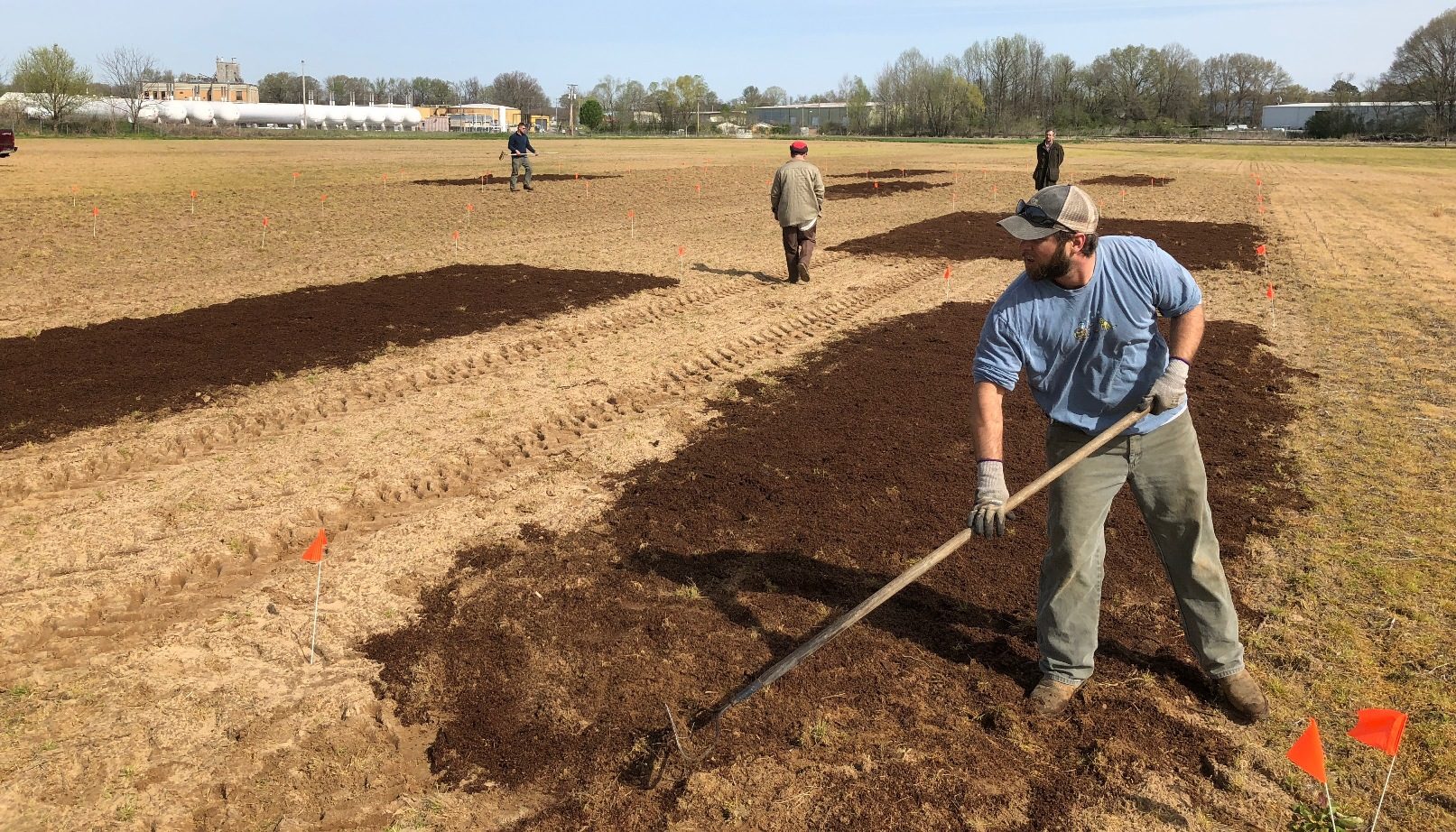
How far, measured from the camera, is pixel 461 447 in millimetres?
7320

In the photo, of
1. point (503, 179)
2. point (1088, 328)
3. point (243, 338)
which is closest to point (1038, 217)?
point (1088, 328)

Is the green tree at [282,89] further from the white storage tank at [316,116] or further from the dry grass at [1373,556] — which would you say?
the dry grass at [1373,556]

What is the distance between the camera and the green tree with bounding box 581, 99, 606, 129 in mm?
123750

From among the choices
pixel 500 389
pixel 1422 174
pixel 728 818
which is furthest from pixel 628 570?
pixel 1422 174

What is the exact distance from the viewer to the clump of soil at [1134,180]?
33.4m

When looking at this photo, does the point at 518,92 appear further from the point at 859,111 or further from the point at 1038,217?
the point at 1038,217

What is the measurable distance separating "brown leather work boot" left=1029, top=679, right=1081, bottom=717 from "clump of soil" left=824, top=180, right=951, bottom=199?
2500 cm

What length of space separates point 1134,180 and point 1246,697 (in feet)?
113

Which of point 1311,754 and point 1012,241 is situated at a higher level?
point 1012,241

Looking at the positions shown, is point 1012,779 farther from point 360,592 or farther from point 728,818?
point 360,592

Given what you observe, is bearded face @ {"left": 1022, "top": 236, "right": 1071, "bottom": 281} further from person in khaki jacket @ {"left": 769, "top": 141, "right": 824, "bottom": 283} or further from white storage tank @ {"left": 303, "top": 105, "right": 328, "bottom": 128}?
white storage tank @ {"left": 303, "top": 105, "right": 328, "bottom": 128}

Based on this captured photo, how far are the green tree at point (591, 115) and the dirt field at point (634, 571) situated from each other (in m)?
117

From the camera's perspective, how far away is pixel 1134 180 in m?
35.0

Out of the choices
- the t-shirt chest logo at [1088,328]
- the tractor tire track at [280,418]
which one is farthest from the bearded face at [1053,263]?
the tractor tire track at [280,418]
